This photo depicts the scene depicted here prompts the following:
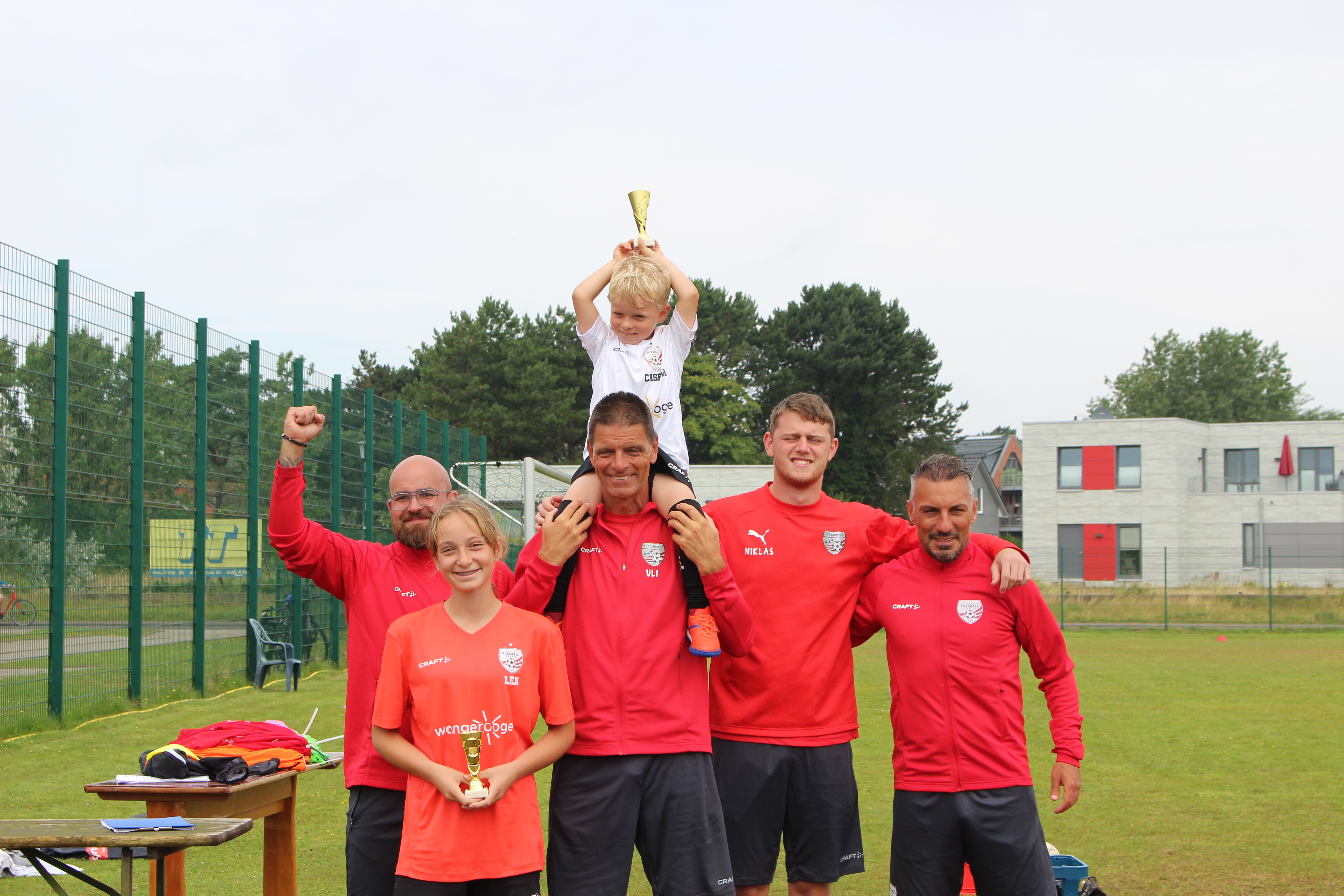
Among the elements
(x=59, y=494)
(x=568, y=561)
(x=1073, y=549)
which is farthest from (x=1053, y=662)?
(x=1073, y=549)

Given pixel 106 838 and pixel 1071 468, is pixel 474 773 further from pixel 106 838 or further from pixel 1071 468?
pixel 1071 468

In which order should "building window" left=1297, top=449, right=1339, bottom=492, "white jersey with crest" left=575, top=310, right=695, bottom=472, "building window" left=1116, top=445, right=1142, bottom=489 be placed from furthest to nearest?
1. "building window" left=1116, top=445, right=1142, bottom=489
2. "building window" left=1297, top=449, right=1339, bottom=492
3. "white jersey with crest" left=575, top=310, right=695, bottom=472

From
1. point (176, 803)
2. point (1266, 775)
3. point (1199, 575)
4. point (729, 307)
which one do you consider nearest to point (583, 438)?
point (729, 307)

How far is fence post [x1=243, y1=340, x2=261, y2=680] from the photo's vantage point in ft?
47.5

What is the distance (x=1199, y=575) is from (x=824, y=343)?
21765 mm

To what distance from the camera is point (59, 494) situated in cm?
1064

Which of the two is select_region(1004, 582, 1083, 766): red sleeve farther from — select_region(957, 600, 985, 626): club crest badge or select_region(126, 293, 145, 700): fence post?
select_region(126, 293, 145, 700): fence post

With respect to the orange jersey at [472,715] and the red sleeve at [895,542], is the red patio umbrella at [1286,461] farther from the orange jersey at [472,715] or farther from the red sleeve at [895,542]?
the orange jersey at [472,715]

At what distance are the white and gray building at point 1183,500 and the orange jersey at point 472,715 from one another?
1604 inches

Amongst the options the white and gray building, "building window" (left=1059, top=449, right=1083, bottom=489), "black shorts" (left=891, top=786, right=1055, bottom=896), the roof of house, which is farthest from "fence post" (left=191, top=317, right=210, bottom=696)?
the roof of house

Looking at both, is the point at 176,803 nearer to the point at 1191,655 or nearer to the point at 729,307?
the point at 1191,655

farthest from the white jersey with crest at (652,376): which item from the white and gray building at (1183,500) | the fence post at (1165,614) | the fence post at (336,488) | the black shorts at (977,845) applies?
the white and gray building at (1183,500)

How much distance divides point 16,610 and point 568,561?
8.24 metres

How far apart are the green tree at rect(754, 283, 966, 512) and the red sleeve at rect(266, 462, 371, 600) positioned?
168 ft
